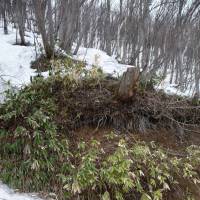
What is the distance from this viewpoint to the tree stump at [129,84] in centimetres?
529

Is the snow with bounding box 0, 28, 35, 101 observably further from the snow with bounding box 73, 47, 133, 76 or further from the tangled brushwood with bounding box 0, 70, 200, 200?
the snow with bounding box 73, 47, 133, 76

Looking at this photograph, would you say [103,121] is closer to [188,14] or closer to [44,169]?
[44,169]

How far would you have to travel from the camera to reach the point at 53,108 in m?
5.08

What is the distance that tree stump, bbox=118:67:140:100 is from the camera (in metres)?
5.29

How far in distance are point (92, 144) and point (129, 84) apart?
131 centimetres

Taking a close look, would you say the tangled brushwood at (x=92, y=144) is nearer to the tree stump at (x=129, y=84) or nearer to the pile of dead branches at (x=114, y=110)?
the pile of dead branches at (x=114, y=110)

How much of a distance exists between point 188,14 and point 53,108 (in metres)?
3.85

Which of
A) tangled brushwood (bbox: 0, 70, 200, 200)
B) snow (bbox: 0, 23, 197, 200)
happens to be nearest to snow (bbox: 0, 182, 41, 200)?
tangled brushwood (bbox: 0, 70, 200, 200)

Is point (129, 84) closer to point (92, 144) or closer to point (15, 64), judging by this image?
point (92, 144)

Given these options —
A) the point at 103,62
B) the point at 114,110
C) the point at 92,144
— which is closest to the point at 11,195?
the point at 92,144

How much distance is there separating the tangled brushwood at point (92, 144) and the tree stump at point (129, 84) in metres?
0.12

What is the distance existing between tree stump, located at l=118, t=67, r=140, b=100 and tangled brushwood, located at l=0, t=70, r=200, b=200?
0.40 ft

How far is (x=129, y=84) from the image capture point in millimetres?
5328

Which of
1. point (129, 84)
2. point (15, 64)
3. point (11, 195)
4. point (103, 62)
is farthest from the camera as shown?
point (103, 62)
